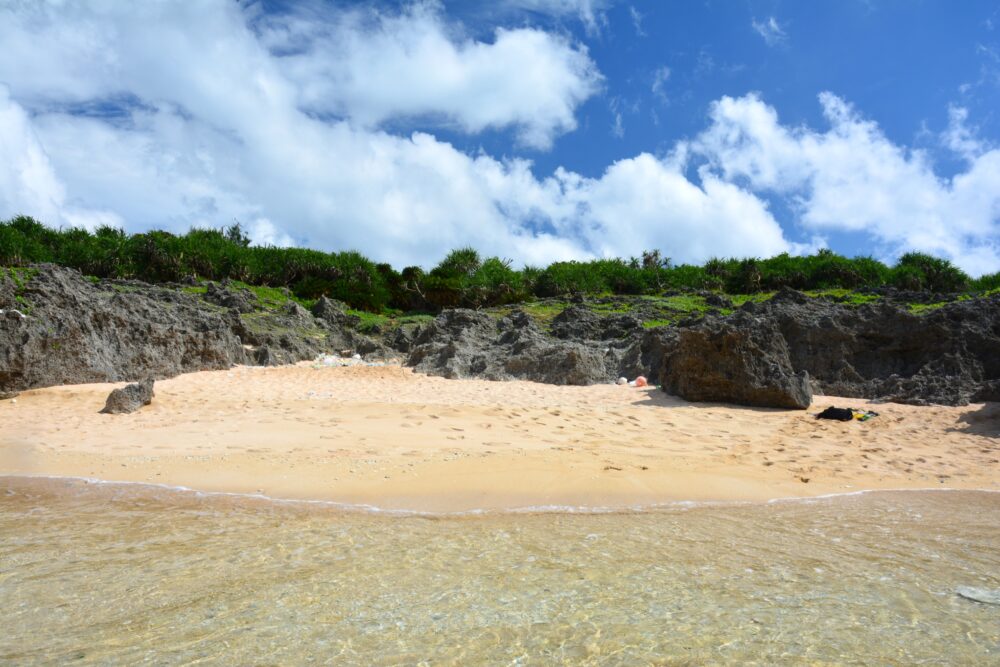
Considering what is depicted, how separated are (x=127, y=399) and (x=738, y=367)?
9.28 metres

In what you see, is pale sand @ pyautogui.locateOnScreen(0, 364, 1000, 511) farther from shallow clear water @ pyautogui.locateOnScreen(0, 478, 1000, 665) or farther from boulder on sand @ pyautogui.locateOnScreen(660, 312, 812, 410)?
shallow clear water @ pyautogui.locateOnScreen(0, 478, 1000, 665)

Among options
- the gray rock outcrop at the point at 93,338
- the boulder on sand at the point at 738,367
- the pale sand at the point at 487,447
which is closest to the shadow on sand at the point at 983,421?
the pale sand at the point at 487,447

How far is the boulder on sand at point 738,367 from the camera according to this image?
10117 mm

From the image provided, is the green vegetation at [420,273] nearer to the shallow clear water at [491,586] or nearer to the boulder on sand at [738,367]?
the boulder on sand at [738,367]

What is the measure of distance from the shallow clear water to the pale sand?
772 millimetres

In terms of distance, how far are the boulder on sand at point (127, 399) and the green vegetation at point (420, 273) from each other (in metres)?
20.8

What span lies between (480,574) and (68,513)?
3.53 meters

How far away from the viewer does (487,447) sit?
7.40 metres

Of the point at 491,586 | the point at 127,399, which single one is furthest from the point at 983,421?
the point at 127,399

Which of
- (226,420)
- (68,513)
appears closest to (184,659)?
(68,513)

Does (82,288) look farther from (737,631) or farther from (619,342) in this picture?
(737,631)

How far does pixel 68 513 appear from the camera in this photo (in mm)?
5023

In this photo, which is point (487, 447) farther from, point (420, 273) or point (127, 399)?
point (420, 273)

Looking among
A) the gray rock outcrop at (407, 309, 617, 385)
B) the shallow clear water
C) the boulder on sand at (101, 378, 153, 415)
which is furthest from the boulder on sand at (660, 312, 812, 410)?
the boulder on sand at (101, 378, 153, 415)
